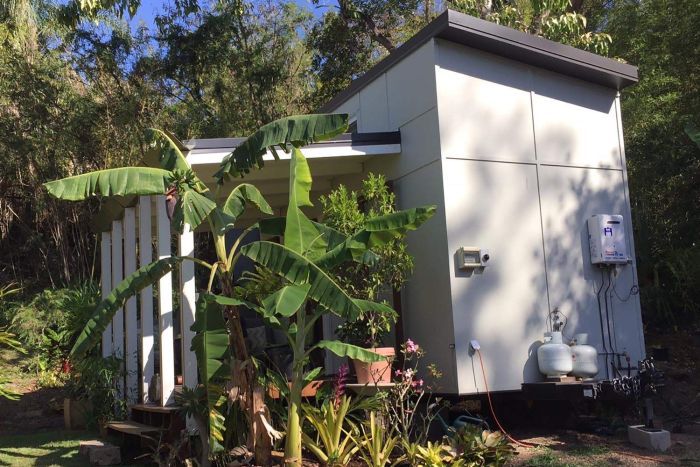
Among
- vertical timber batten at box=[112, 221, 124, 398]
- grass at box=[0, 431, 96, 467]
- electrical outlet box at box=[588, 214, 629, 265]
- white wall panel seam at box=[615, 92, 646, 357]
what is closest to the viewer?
grass at box=[0, 431, 96, 467]

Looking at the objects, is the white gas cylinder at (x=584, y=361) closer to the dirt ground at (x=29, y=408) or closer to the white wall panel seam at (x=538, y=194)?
the white wall panel seam at (x=538, y=194)

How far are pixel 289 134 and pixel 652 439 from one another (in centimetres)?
487

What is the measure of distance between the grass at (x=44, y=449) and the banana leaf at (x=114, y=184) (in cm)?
337

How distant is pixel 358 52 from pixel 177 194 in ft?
39.9

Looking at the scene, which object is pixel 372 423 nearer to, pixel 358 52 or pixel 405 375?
pixel 405 375

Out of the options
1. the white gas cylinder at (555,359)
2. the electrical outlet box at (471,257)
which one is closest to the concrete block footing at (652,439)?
the white gas cylinder at (555,359)

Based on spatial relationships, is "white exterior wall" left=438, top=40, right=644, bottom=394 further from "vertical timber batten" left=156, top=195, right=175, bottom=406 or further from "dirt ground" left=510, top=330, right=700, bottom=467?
"vertical timber batten" left=156, top=195, right=175, bottom=406

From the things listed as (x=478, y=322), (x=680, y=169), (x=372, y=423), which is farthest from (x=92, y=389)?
(x=680, y=169)

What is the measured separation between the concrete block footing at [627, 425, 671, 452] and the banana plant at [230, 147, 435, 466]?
310 centimetres

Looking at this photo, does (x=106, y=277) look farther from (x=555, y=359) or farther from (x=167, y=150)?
(x=555, y=359)

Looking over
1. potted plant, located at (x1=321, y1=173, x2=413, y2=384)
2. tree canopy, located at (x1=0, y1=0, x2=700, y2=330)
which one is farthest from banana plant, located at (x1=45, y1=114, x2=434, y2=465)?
tree canopy, located at (x1=0, y1=0, x2=700, y2=330)

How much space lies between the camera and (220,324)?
249 inches

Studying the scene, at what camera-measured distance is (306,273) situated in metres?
5.97

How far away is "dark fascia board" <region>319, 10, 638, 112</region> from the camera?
784 centimetres
